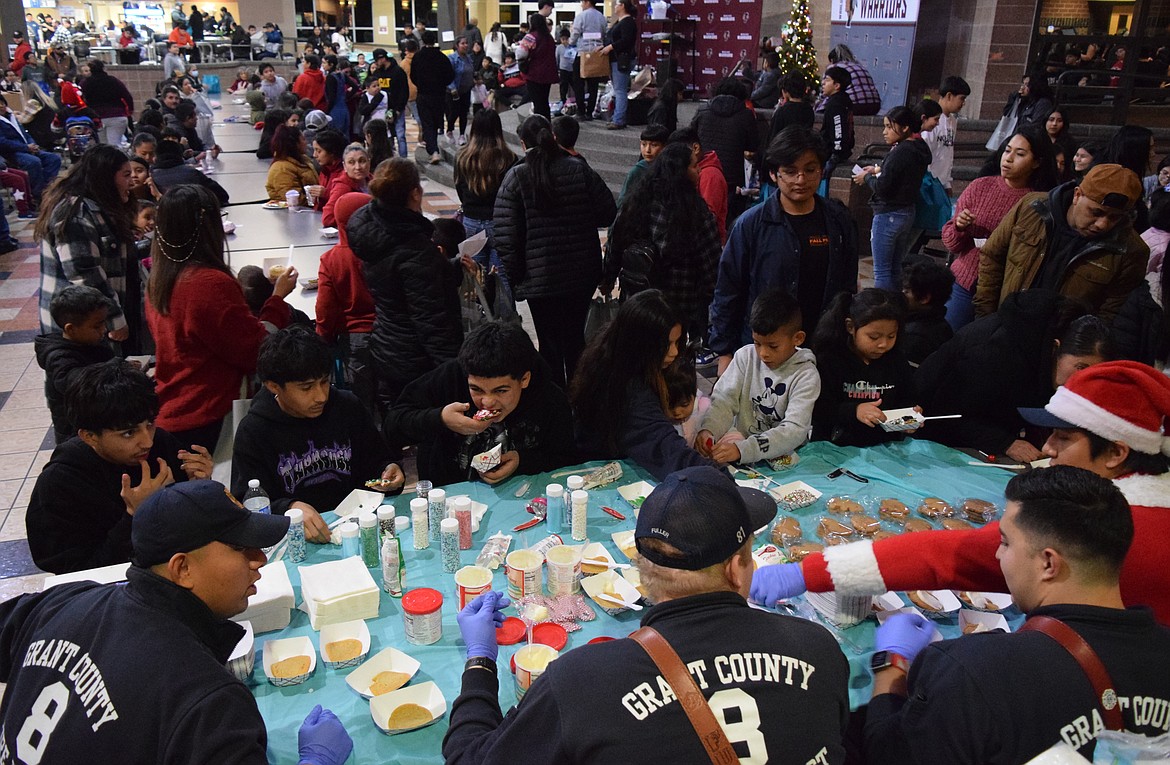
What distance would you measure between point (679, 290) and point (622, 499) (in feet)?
6.93

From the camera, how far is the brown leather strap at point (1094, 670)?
161 cm

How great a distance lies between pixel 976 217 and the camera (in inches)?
196

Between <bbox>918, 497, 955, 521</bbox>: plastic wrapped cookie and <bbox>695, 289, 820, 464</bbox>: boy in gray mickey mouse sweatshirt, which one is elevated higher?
<bbox>695, 289, 820, 464</bbox>: boy in gray mickey mouse sweatshirt

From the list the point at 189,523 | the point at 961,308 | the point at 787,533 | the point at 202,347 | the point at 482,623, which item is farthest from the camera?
the point at 961,308

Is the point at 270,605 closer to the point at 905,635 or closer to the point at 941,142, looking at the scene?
the point at 905,635

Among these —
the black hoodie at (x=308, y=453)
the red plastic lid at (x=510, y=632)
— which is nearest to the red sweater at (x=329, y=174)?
the black hoodie at (x=308, y=453)

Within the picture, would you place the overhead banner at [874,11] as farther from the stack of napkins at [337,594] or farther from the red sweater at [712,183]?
the stack of napkins at [337,594]

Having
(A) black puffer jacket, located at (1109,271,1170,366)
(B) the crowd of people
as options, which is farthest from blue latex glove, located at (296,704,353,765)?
(A) black puffer jacket, located at (1109,271,1170,366)

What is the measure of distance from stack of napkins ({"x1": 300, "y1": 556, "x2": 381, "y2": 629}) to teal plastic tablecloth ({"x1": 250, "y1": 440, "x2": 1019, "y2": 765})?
47 millimetres

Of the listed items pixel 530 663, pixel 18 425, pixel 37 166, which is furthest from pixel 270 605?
pixel 37 166

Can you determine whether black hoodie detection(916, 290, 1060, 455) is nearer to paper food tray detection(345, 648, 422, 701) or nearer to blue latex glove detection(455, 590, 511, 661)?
blue latex glove detection(455, 590, 511, 661)

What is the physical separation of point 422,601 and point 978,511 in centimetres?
193

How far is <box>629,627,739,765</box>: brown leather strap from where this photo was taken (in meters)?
1.38

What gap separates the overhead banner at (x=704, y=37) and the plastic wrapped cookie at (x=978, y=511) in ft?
38.3
